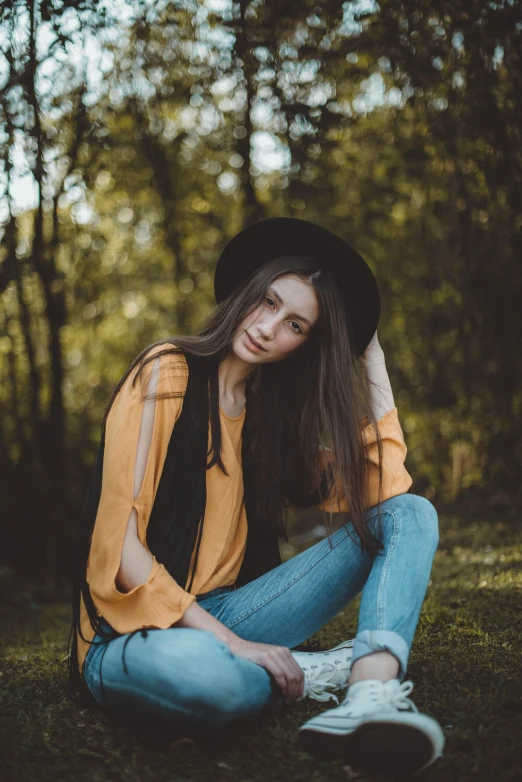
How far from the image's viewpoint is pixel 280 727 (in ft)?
5.98

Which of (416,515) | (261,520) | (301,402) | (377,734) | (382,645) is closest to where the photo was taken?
(377,734)

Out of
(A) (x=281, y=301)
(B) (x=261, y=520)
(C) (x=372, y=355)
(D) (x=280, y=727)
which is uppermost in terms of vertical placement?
(A) (x=281, y=301)

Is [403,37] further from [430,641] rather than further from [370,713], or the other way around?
[370,713]

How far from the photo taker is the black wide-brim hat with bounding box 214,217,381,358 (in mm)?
2195

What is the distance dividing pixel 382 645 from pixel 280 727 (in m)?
0.36

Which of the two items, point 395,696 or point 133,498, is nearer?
point 395,696

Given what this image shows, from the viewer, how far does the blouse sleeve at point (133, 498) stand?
176 cm

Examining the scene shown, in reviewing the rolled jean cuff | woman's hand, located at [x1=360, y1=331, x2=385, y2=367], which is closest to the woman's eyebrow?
woman's hand, located at [x1=360, y1=331, x2=385, y2=367]

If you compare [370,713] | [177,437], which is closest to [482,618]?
[370,713]

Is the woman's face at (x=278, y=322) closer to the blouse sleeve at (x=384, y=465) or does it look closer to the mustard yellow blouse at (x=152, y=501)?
the mustard yellow blouse at (x=152, y=501)

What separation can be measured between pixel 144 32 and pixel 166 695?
9.75 ft

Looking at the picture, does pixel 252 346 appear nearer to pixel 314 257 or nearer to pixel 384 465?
pixel 314 257

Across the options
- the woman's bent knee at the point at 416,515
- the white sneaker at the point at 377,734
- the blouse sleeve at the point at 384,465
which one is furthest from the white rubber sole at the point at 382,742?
the blouse sleeve at the point at 384,465

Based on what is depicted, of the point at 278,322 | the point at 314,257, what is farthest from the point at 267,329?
the point at 314,257
